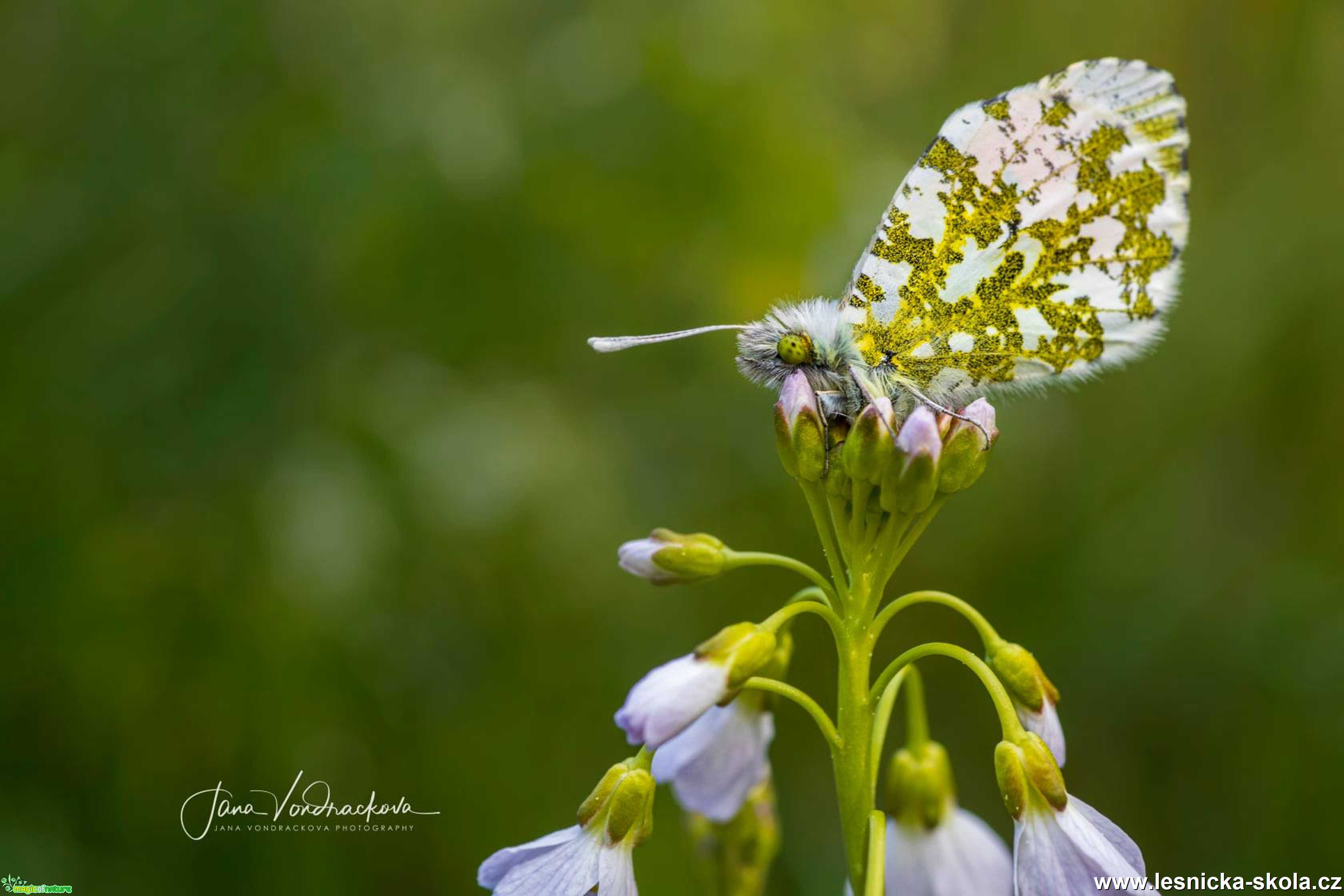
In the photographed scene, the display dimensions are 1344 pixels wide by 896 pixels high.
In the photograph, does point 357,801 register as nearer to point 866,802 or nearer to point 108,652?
point 108,652

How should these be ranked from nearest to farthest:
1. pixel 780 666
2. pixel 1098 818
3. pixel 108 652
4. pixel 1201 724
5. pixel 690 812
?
pixel 1098 818, pixel 780 666, pixel 690 812, pixel 108 652, pixel 1201 724

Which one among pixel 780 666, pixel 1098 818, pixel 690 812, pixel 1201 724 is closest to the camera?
pixel 1098 818

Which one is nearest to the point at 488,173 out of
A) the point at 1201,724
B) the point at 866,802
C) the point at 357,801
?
the point at 357,801

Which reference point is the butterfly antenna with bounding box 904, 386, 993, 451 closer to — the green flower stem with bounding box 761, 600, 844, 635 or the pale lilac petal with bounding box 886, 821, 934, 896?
the green flower stem with bounding box 761, 600, 844, 635

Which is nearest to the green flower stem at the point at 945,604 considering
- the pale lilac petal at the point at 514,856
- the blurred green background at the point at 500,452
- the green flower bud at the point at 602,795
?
the green flower bud at the point at 602,795

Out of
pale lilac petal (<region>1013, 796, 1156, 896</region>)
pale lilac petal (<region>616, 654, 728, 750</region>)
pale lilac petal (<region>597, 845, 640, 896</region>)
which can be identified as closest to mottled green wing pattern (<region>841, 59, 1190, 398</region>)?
pale lilac petal (<region>616, 654, 728, 750</region>)

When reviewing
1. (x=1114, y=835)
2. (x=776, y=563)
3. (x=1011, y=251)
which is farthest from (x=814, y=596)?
(x=1011, y=251)
